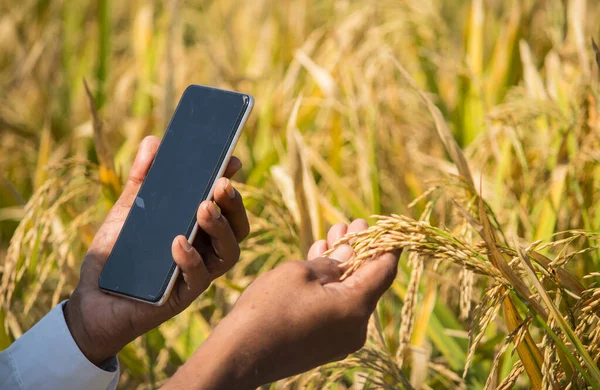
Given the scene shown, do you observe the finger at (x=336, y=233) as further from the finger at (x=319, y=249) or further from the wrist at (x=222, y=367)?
the wrist at (x=222, y=367)

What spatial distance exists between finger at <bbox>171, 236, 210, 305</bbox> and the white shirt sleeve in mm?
206

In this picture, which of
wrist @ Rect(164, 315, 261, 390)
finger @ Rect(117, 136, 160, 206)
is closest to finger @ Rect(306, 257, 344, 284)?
wrist @ Rect(164, 315, 261, 390)

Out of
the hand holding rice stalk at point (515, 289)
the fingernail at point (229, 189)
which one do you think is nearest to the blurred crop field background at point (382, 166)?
the hand holding rice stalk at point (515, 289)

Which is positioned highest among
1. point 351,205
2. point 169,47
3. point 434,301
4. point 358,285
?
point 169,47

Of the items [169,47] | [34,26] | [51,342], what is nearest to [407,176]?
[169,47]

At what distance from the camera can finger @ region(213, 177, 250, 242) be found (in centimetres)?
112

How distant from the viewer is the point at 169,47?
2.13 meters

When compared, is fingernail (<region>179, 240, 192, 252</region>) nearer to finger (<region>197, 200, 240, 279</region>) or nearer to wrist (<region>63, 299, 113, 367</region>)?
finger (<region>197, 200, 240, 279</region>)

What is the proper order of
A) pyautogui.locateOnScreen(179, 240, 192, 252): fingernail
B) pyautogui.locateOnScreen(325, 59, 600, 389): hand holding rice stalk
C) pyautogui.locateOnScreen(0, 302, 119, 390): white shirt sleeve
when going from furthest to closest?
pyautogui.locateOnScreen(0, 302, 119, 390): white shirt sleeve, pyautogui.locateOnScreen(179, 240, 192, 252): fingernail, pyautogui.locateOnScreen(325, 59, 600, 389): hand holding rice stalk

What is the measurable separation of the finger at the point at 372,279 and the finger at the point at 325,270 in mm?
29

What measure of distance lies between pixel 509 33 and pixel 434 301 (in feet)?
4.48

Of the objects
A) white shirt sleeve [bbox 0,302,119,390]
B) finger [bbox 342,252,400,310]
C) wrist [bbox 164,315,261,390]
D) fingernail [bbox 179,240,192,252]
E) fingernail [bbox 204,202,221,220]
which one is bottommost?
white shirt sleeve [bbox 0,302,119,390]

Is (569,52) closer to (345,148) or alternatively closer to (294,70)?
(345,148)

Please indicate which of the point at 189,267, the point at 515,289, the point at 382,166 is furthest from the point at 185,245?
the point at 382,166
